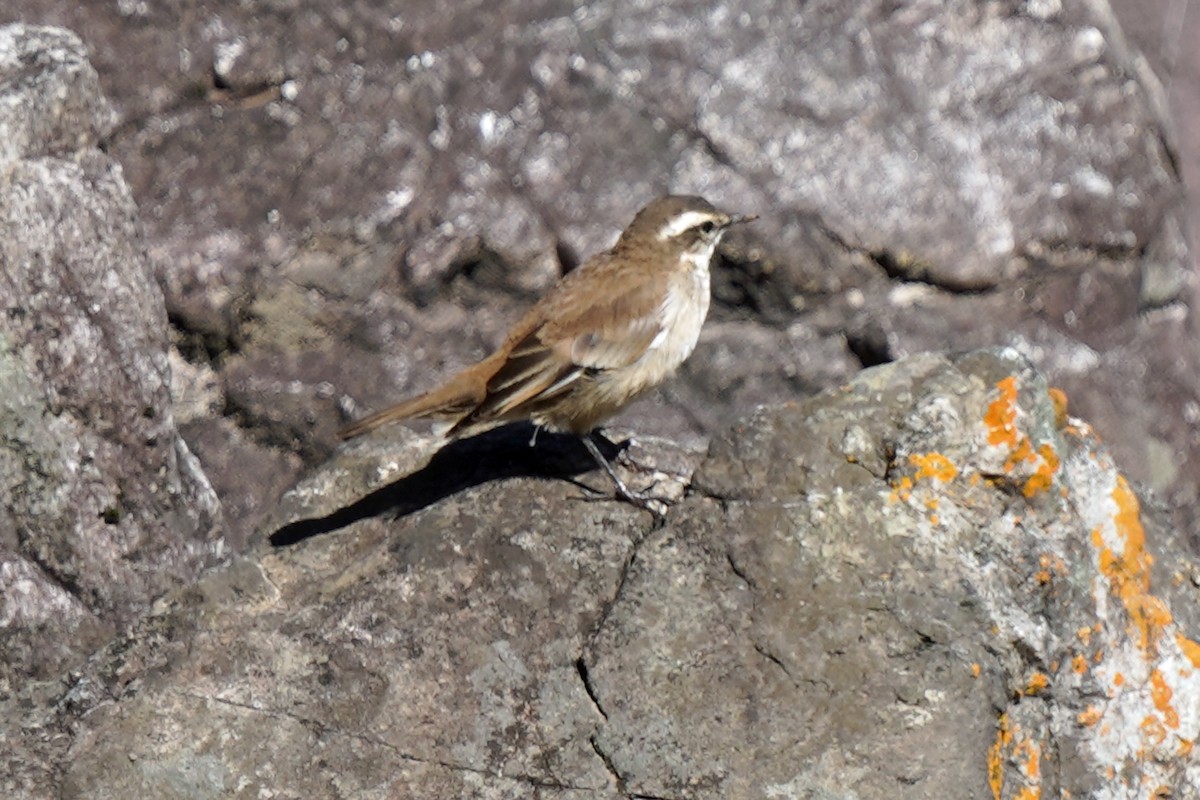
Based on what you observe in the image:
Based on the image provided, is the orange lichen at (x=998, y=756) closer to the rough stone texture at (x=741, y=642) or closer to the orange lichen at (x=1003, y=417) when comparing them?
the rough stone texture at (x=741, y=642)

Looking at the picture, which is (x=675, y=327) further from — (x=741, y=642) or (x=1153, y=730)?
(x=1153, y=730)

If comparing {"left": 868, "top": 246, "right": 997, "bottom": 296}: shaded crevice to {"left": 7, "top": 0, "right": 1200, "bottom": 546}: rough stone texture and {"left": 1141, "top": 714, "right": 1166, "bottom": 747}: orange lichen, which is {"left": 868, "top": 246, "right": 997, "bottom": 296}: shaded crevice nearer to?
{"left": 7, "top": 0, "right": 1200, "bottom": 546}: rough stone texture

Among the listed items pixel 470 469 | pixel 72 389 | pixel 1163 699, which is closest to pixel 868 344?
pixel 470 469

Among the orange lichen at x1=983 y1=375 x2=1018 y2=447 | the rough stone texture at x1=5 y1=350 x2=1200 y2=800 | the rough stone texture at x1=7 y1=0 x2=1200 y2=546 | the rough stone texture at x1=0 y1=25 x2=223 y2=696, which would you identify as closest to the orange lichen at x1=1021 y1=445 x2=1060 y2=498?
the rough stone texture at x1=5 y1=350 x2=1200 y2=800

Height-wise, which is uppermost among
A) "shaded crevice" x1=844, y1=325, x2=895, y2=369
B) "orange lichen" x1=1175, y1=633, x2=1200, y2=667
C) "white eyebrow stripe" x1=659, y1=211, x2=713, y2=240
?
"white eyebrow stripe" x1=659, y1=211, x2=713, y2=240

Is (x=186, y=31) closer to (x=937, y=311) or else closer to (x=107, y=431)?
(x=107, y=431)

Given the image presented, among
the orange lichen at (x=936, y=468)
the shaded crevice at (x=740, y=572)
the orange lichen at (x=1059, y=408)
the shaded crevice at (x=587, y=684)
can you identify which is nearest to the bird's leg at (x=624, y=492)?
the shaded crevice at (x=740, y=572)

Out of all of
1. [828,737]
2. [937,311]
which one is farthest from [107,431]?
[937,311]
